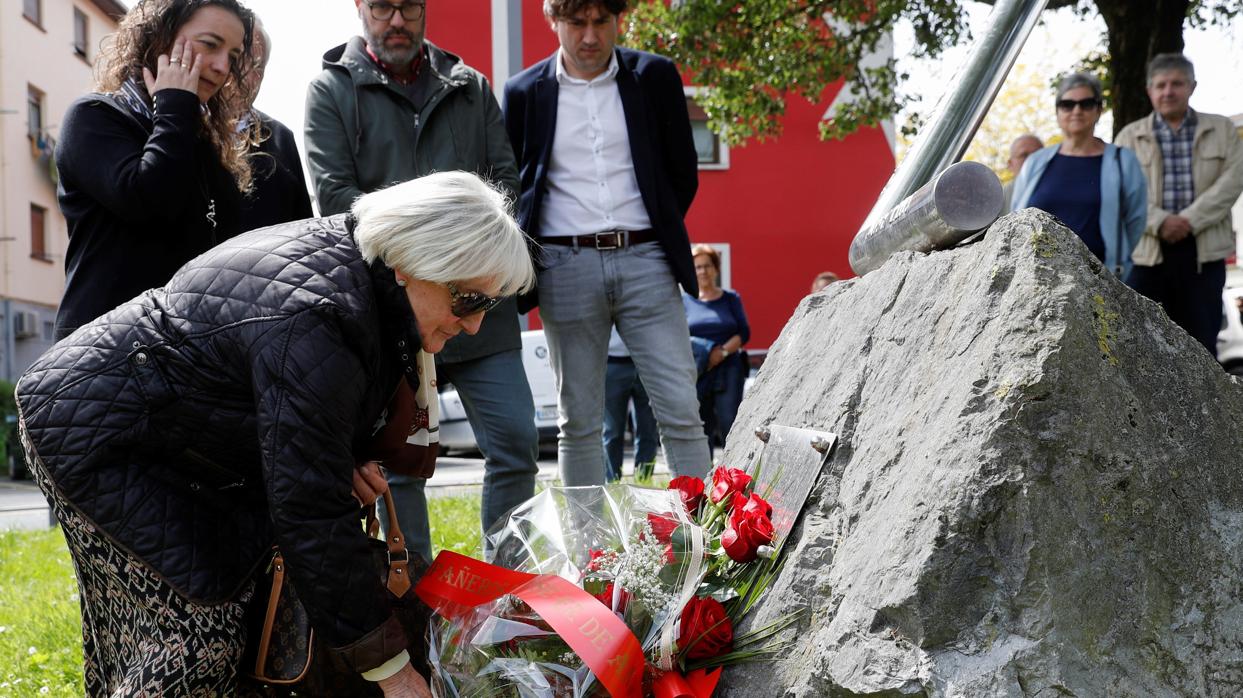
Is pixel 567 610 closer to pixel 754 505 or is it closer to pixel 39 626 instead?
pixel 754 505

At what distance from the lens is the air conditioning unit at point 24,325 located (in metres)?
21.4

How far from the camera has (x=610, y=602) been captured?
7.68ft

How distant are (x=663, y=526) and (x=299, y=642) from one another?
2.81ft

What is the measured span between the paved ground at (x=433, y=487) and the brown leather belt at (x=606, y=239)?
434 centimetres

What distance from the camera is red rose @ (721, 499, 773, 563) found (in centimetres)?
239

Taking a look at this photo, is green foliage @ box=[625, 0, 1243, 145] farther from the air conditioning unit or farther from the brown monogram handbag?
the air conditioning unit

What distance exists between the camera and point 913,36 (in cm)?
1122

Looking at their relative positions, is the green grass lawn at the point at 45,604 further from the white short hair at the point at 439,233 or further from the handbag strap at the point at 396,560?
the white short hair at the point at 439,233

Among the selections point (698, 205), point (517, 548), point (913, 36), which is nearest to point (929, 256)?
point (517, 548)

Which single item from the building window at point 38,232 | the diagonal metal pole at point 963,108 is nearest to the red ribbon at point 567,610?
the diagonal metal pole at point 963,108

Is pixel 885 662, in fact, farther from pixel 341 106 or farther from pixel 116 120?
pixel 341 106

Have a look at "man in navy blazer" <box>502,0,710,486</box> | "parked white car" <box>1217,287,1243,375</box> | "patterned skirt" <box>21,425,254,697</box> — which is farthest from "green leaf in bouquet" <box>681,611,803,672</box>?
"parked white car" <box>1217,287,1243,375</box>

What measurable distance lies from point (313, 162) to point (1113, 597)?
283cm

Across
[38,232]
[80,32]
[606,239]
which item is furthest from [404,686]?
[80,32]
